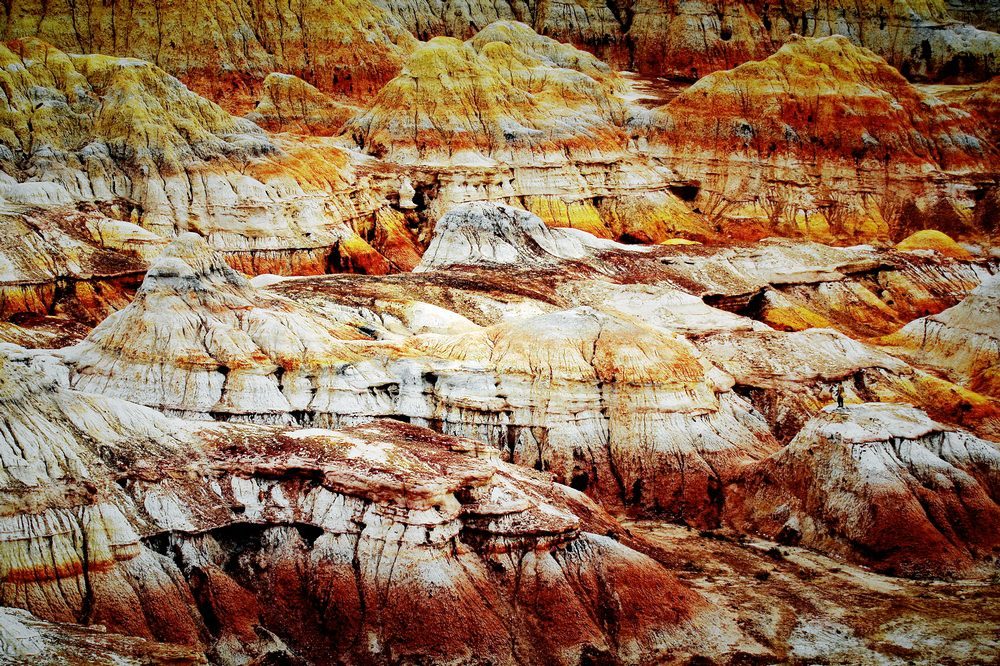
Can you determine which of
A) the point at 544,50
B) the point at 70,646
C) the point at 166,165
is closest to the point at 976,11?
the point at 544,50

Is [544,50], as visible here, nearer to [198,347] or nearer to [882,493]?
[198,347]

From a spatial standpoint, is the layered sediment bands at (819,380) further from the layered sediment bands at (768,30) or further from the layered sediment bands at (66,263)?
the layered sediment bands at (768,30)

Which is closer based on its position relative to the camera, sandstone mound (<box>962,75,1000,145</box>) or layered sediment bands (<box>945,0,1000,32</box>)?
sandstone mound (<box>962,75,1000,145</box>)

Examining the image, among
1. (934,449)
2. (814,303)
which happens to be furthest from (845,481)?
(814,303)

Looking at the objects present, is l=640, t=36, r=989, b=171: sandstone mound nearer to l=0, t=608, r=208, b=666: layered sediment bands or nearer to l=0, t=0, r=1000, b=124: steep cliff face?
l=0, t=0, r=1000, b=124: steep cliff face

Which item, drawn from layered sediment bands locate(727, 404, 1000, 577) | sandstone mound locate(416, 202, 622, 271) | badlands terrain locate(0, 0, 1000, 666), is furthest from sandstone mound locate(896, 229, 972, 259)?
layered sediment bands locate(727, 404, 1000, 577)
